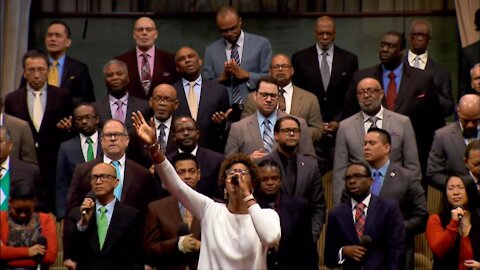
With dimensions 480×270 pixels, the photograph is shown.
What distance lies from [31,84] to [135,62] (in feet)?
2.73

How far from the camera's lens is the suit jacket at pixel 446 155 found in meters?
10.5

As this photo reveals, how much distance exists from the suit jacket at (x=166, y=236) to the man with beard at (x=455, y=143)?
6.15ft

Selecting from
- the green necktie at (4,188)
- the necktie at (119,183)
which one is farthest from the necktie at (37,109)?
the necktie at (119,183)

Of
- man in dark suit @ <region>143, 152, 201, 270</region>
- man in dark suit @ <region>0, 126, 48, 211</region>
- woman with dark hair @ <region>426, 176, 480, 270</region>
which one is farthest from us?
man in dark suit @ <region>0, 126, 48, 211</region>

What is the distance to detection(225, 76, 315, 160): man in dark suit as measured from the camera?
10594 millimetres

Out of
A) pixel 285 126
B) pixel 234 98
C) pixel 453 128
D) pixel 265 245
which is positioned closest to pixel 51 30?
pixel 234 98

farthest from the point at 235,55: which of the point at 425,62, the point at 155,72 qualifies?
the point at 425,62

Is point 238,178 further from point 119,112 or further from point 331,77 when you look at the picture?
point 331,77

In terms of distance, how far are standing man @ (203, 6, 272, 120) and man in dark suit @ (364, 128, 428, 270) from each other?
53.1 inches

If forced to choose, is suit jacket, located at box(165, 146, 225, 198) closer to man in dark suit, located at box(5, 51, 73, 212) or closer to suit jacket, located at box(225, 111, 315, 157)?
suit jacket, located at box(225, 111, 315, 157)

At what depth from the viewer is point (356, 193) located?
991cm

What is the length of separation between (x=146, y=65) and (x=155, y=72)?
92mm

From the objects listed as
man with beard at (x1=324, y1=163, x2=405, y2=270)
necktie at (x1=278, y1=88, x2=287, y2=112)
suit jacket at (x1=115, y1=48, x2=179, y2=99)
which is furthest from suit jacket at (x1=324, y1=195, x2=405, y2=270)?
suit jacket at (x1=115, y1=48, x2=179, y2=99)

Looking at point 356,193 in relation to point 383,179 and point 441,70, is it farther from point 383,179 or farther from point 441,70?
point 441,70
